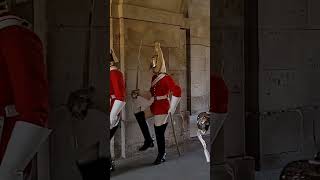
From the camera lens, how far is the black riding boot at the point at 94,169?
1.74 meters

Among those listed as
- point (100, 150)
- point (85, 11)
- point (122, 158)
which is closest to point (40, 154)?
point (100, 150)

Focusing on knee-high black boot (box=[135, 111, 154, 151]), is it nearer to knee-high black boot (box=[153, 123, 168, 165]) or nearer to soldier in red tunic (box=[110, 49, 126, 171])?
knee-high black boot (box=[153, 123, 168, 165])

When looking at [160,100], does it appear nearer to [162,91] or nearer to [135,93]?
[162,91]

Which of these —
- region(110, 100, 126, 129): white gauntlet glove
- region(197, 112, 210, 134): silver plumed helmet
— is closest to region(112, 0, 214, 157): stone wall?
region(110, 100, 126, 129): white gauntlet glove

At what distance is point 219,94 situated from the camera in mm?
2160

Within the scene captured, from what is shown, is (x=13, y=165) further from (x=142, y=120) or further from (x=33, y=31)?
(x=142, y=120)

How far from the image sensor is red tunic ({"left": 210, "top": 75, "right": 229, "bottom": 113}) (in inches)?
84.1

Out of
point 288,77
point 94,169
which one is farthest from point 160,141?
point 94,169

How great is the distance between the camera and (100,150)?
1.78m

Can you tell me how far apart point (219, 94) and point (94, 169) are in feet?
2.28

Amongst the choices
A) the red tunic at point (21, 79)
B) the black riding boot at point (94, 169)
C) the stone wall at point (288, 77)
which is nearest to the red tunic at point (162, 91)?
the stone wall at point (288, 77)

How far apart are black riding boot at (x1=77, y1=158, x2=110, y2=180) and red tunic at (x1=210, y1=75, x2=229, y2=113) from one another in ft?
2.01

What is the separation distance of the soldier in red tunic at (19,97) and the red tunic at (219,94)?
0.95 m

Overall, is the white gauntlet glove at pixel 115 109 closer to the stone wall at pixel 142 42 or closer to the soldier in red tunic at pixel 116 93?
the soldier in red tunic at pixel 116 93
